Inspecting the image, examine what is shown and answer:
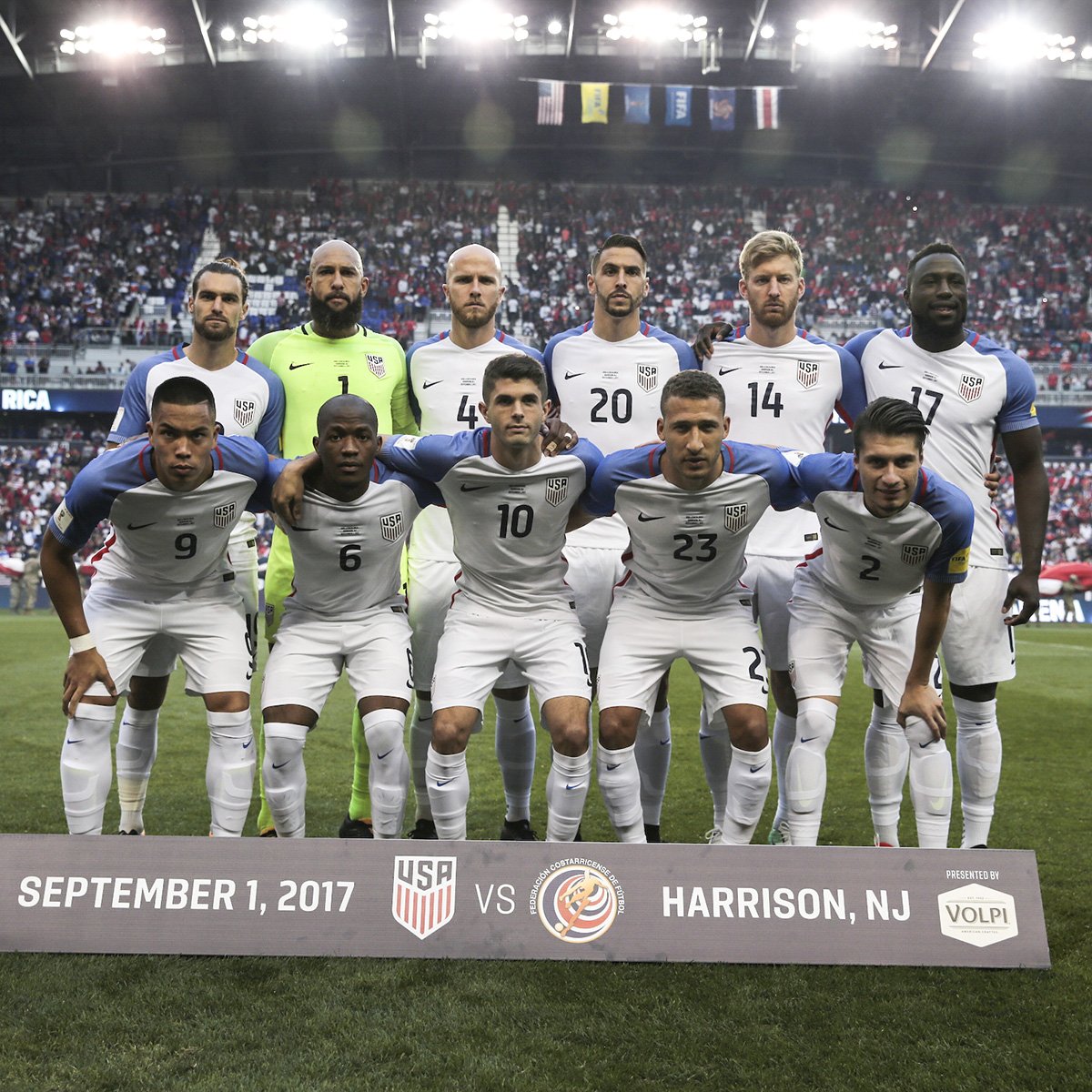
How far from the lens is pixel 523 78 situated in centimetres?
2938

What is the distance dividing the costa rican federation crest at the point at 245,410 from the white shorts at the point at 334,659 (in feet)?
3.16

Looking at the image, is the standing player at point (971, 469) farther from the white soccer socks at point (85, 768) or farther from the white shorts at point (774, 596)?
the white soccer socks at point (85, 768)

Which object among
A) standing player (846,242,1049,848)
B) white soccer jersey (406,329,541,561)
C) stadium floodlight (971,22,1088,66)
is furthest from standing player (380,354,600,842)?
stadium floodlight (971,22,1088,66)

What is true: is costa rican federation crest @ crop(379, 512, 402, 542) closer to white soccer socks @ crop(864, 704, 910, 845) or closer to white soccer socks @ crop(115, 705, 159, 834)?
white soccer socks @ crop(115, 705, 159, 834)

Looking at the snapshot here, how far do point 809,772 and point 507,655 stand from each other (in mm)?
1213

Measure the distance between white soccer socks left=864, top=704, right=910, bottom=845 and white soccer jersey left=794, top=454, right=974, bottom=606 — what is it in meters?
0.52

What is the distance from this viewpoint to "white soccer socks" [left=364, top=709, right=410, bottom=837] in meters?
3.90

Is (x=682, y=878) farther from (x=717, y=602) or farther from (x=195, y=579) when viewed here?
(x=195, y=579)

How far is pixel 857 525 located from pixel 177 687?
8632 mm

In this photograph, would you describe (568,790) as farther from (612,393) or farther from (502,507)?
(612,393)

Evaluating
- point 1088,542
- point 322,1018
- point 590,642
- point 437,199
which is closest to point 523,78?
point 437,199

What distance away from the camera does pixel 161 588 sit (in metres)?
4.15

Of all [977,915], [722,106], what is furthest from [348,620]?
[722,106]

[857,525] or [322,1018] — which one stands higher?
[857,525]
